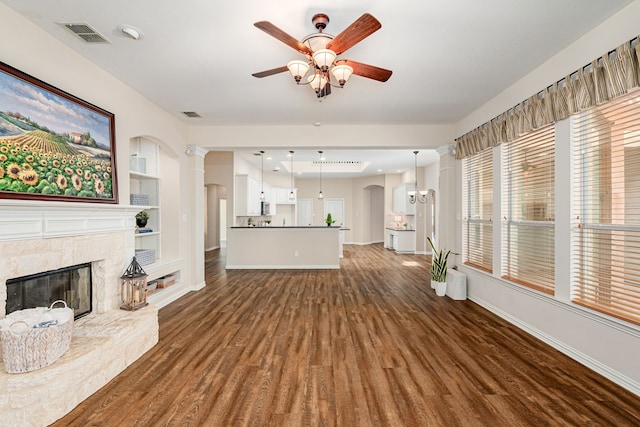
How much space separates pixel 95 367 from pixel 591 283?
13.8ft

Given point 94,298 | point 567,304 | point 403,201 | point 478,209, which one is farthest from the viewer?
point 403,201

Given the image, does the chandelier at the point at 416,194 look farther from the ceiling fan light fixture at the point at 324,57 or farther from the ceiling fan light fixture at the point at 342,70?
the ceiling fan light fixture at the point at 324,57

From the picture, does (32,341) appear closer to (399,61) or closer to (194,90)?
(194,90)

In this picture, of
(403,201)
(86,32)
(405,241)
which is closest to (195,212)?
(86,32)

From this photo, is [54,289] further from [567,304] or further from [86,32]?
[567,304]

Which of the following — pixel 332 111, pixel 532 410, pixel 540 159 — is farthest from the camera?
pixel 332 111

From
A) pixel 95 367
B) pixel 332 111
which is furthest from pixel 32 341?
pixel 332 111

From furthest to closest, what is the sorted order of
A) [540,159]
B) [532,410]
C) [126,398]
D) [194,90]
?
[194,90] < [540,159] < [126,398] < [532,410]

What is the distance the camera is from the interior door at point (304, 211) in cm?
1246

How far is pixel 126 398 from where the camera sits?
2135 mm

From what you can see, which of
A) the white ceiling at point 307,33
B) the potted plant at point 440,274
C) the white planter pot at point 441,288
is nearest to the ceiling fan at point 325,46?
the white ceiling at point 307,33

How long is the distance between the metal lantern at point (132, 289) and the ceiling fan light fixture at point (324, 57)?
2.82 m

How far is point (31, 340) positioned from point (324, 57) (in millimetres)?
2732

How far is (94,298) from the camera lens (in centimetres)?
297
